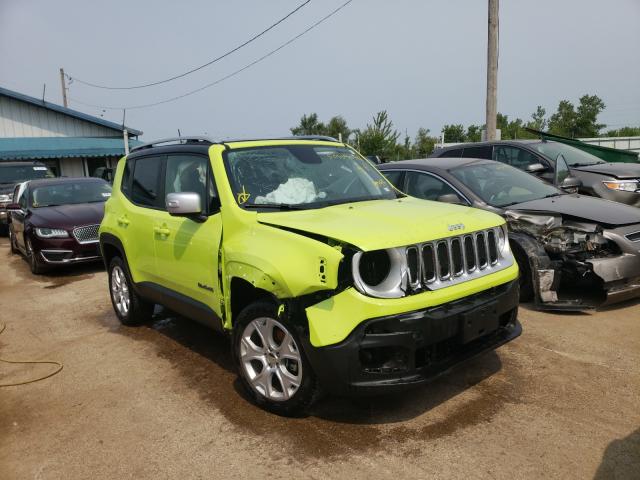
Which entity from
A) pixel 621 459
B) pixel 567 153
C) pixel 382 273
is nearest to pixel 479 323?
pixel 382 273

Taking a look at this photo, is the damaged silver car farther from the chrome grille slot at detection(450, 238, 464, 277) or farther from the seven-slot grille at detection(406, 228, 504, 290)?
the chrome grille slot at detection(450, 238, 464, 277)

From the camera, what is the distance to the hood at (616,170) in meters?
8.54

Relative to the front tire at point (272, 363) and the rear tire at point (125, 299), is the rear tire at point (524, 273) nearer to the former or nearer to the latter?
the front tire at point (272, 363)

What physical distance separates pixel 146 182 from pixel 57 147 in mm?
24172

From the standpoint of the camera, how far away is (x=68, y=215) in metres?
9.28

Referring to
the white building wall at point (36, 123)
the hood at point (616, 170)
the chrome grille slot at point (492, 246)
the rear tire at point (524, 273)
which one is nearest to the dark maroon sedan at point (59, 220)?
the rear tire at point (524, 273)

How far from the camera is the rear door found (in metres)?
4.01

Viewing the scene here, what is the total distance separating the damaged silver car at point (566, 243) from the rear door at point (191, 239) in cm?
239

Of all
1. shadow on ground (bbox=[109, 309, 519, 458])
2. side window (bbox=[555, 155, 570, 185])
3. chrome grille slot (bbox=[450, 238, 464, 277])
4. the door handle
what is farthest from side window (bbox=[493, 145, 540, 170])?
the door handle

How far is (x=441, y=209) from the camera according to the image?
3.84 m

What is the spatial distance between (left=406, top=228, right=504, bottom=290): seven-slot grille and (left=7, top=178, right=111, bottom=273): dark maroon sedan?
7.30 metres

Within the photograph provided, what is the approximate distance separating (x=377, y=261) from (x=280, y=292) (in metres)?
0.63

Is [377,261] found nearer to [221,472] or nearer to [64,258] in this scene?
[221,472]

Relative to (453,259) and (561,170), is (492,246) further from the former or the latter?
(561,170)
